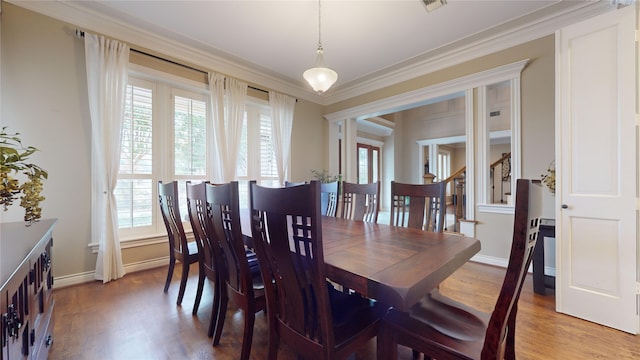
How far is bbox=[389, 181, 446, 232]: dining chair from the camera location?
6.06 ft

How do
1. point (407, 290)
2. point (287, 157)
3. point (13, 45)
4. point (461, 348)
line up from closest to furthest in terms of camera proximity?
point (407, 290), point (461, 348), point (13, 45), point (287, 157)

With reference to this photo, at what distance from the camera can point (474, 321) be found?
1080 mm

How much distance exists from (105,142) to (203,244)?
1740 millimetres

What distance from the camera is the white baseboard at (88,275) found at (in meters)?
2.51

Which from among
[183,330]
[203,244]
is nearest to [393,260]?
[203,244]

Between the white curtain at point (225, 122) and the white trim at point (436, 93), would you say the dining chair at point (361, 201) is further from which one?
the white trim at point (436, 93)

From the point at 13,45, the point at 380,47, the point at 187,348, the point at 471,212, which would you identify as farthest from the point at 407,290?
the point at 13,45

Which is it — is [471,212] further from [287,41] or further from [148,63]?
[148,63]

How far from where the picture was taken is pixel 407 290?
79 cm

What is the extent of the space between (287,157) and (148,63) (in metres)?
2.24

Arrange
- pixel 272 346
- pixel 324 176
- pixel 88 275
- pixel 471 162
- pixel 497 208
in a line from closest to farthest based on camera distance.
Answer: pixel 272 346 → pixel 88 275 → pixel 497 208 → pixel 471 162 → pixel 324 176

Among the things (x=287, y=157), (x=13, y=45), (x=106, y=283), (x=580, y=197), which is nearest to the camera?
(x=580, y=197)

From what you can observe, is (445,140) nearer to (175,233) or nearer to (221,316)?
(175,233)

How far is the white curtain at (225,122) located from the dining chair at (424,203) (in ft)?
Result: 7.98
